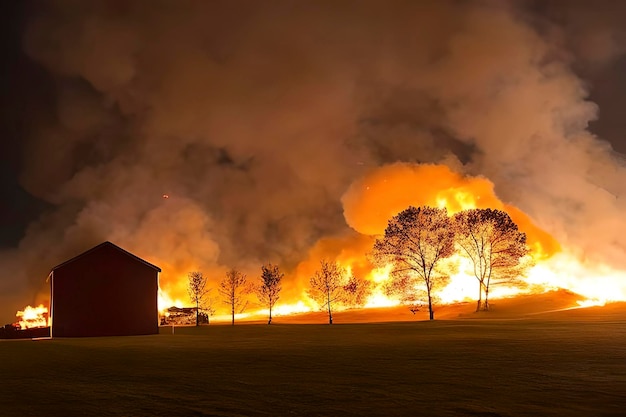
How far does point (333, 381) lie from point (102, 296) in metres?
49.4

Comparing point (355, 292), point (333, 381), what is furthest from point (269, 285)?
point (333, 381)

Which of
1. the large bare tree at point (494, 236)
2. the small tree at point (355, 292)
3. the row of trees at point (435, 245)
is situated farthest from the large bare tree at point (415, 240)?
the small tree at point (355, 292)

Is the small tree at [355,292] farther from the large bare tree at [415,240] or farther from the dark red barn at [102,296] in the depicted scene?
the dark red barn at [102,296]

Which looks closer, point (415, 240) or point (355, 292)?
point (415, 240)

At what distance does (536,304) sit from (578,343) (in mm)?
64359

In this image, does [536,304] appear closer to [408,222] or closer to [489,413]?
[408,222]

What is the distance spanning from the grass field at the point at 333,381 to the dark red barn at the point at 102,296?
3064cm

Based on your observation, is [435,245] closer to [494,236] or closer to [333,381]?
[494,236]

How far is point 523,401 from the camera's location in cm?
1731

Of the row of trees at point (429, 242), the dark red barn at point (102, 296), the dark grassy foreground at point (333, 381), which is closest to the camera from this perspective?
the dark grassy foreground at point (333, 381)

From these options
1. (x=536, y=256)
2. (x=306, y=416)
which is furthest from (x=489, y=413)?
(x=536, y=256)

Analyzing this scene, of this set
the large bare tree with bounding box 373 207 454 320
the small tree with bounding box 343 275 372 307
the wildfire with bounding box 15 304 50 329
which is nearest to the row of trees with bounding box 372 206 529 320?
the large bare tree with bounding box 373 207 454 320

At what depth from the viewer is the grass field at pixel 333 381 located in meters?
16.7

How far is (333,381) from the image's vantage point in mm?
21438
